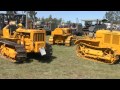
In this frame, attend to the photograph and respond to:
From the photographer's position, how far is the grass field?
888 centimetres

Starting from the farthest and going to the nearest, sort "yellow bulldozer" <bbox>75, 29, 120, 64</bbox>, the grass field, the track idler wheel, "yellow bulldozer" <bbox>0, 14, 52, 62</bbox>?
the track idler wheel, "yellow bulldozer" <bbox>75, 29, 120, 64</bbox>, "yellow bulldozer" <bbox>0, 14, 52, 62</bbox>, the grass field

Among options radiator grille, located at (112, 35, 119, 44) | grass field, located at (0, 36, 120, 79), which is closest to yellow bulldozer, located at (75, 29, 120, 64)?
radiator grille, located at (112, 35, 119, 44)

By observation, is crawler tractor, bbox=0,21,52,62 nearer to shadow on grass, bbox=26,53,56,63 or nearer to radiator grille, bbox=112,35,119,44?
shadow on grass, bbox=26,53,56,63

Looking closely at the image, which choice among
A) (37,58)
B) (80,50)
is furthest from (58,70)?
(80,50)

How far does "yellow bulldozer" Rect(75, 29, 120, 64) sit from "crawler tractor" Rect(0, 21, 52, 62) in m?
2.23

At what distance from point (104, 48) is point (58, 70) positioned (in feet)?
11.1

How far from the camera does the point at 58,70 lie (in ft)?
32.5

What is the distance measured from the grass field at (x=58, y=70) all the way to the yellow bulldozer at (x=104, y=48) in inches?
20.0

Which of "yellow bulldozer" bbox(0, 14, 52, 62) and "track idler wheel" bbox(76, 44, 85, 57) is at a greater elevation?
"yellow bulldozer" bbox(0, 14, 52, 62)

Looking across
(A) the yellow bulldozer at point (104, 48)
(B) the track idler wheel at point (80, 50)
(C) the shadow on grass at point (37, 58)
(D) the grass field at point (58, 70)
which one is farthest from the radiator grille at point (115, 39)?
(C) the shadow on grass at point (37, 58)
